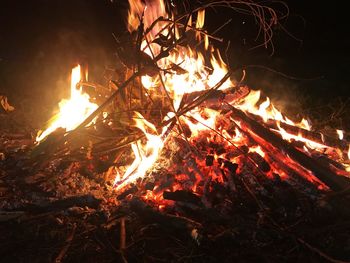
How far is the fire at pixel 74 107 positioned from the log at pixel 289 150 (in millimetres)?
1467

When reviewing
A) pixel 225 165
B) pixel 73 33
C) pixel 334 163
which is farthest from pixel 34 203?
pixel 73 33

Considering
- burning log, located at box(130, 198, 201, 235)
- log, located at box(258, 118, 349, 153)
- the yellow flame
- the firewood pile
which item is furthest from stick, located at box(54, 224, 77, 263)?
log, located at box(258, 118, 349, 153)

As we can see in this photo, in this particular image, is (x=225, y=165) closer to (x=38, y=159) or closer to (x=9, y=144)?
(x=38, y=159)

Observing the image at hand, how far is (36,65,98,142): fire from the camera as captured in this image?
3.65 meters

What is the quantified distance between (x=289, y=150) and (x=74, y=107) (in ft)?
6.94

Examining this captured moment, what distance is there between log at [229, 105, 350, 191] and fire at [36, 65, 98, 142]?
1467 millimetres

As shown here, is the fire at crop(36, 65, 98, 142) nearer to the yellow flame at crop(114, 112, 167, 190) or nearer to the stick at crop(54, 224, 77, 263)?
the yellow flame at crop(114, 112, 167, 190)

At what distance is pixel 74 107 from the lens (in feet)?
12.2

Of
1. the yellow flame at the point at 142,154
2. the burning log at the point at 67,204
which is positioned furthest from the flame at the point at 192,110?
the burning log at the point at 67,204

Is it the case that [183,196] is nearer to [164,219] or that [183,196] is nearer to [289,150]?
[164,219]

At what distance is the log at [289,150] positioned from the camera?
3.05 m

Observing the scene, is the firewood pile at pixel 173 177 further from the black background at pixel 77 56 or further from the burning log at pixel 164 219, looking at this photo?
the black background at pixel 77 56

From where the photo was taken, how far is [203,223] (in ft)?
8.87

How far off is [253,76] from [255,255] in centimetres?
429
